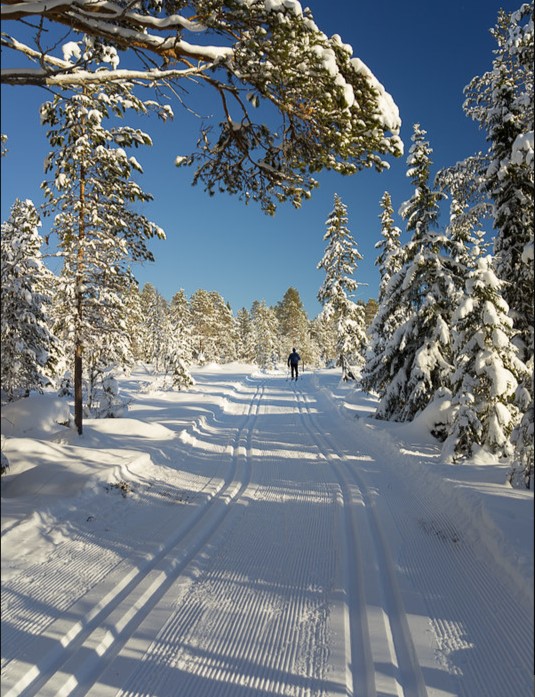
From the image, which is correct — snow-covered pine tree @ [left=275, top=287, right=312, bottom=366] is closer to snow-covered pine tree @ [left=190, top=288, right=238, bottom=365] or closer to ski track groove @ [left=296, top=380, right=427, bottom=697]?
snow-covered pine tree @ [left=190, top=288, right=238, bottom=365]

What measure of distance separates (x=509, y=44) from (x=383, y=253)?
16.4 m

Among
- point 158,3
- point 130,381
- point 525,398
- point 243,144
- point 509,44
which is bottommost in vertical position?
point 130,381

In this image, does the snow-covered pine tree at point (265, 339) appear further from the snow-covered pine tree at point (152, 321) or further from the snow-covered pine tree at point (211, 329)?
the snow-covered pine tree at point (152, 321)

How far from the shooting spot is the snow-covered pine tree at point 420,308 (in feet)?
41.5

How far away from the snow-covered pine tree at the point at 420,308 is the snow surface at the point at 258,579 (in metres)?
4.85

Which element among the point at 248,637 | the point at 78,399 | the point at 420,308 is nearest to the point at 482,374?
the point at 420,308

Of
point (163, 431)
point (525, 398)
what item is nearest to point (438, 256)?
point (525, 398)

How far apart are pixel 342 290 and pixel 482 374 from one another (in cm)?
2237

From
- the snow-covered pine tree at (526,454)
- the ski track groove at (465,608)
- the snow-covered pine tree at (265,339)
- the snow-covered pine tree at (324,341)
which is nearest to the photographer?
the snow-covered pine tree at (526,454)

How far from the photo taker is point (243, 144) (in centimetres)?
526

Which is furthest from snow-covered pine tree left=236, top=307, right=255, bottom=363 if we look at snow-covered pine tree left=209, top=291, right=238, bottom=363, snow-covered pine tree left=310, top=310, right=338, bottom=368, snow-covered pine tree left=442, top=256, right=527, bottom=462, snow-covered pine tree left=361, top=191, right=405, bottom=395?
snow-covered pine tree left=442, top=256, right=527, bottom=462

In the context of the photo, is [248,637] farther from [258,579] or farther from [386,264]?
[386,264]

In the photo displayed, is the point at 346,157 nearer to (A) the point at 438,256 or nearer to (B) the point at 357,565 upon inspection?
(B) the point at 357,565

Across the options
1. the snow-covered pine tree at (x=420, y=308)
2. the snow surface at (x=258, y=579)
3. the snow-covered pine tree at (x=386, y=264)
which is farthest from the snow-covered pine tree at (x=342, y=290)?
the snow surface at (x=258, y=579)
